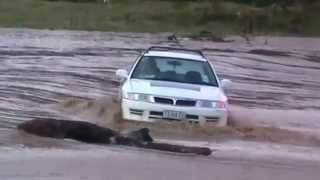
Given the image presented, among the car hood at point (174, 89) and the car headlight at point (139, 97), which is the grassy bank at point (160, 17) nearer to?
the car hood at point (174, 89)

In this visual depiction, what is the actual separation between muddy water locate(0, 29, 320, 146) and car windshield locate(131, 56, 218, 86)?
4.48 feet

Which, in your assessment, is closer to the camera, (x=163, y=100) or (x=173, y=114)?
(x=173, y=114)

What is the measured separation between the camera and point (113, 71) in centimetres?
2973

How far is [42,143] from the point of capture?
14.9m

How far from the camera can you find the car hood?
699 inches

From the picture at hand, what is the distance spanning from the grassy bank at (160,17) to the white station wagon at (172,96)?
33781mm

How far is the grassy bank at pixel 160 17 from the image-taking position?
54.6m

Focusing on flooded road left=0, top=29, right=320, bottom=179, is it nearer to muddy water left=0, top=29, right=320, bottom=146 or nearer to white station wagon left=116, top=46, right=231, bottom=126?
muddy water left=0, top=29, right=320, bottom=146

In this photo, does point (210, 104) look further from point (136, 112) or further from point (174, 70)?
point (174, 70)

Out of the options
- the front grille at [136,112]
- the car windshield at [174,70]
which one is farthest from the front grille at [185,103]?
the car windshield at [174,70]

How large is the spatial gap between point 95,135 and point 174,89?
291cm

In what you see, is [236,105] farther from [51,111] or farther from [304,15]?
[304,15]

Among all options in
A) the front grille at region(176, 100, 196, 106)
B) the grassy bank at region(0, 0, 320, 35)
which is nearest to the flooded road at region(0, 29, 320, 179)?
the front grille at region(176, 100, 196, 106)

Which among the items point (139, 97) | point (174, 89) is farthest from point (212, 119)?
point (139, 97)
